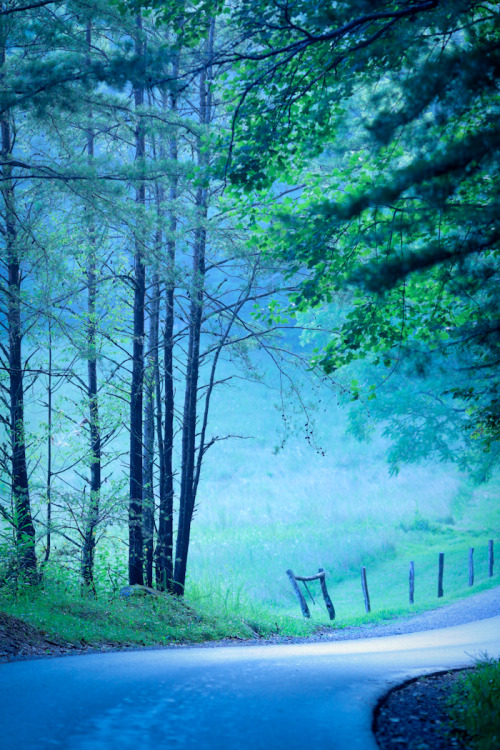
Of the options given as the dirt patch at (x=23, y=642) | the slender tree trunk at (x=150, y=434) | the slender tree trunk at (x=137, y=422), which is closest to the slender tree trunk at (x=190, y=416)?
the slender tree trunk at (x=150, y=434)

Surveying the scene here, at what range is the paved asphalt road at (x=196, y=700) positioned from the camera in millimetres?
3389

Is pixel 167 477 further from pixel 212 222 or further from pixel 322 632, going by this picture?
pixel 212 222

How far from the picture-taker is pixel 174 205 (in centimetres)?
902

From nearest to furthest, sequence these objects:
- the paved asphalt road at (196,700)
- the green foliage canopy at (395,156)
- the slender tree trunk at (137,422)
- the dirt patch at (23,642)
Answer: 1. the paved asphalt road at (196,700)
2. the green foliage canopy at (395,156)
3. the dirt patch at (23,642)
4. the slender tree trunk at (137,422)

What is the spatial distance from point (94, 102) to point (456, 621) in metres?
10.1

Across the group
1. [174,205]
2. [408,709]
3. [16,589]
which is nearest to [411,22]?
[174,205]

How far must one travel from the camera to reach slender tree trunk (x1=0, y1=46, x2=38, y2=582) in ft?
28.0

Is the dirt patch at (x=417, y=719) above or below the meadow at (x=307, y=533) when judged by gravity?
below

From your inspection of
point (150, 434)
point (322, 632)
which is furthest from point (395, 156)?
point (322, 632)

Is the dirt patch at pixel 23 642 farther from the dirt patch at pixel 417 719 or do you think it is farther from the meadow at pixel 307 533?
the dirt patch at pixel 417 719

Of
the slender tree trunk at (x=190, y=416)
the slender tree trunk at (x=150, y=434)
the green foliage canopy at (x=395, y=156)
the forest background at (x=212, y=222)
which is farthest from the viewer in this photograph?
the slender tree trunk at (x=190, y=416)

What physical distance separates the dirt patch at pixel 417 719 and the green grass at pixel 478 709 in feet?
0.20

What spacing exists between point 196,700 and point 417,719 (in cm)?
140

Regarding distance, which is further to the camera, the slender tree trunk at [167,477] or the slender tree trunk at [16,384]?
the slender tree trunk at [167,477]
